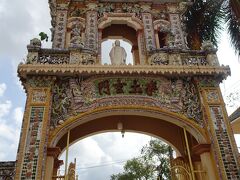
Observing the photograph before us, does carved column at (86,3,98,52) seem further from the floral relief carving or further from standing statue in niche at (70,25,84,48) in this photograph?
the floral relief carving

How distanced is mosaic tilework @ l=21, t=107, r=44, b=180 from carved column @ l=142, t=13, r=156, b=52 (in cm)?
385

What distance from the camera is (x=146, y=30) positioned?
30.7 feet

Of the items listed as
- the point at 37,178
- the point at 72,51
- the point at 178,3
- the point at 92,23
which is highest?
the point at 178,3

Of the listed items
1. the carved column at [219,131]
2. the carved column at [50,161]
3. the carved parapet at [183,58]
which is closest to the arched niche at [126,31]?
the carved parapet at [183,58]

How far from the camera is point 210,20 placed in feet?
32.2

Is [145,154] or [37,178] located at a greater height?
[145,154]

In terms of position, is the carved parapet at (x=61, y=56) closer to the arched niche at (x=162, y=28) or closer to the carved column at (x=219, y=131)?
the arched niche at (x=162, y=28)

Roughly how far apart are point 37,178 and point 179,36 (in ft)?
20.0

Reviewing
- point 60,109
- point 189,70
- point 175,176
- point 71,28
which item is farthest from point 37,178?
point 71,28

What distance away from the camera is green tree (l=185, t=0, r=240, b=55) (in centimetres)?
838

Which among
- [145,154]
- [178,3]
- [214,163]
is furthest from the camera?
[145,154]

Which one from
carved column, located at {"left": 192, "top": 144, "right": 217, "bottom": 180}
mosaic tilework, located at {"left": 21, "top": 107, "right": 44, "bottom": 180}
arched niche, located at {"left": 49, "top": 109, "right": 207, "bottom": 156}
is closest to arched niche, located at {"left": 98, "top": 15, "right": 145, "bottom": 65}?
arched niche, located at {"left": 49, "top": 109, "right": 207, "bottom": 156}

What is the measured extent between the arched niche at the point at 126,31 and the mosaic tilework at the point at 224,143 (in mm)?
2803

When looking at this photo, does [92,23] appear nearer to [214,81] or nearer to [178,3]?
[178,3]
